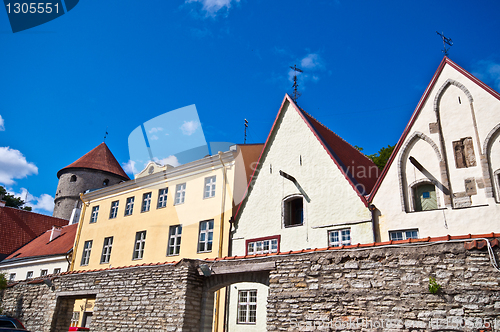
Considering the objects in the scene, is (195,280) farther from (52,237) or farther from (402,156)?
(52,237)

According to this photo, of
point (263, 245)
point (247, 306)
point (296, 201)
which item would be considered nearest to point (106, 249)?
point (247, 306)

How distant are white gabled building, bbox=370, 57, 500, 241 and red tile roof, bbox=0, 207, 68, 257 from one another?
Result: 106 ft

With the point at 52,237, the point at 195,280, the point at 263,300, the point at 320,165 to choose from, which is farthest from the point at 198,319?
the point at 52,237

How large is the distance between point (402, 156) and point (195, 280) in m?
8.74

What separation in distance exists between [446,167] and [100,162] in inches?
1432

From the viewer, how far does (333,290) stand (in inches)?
352

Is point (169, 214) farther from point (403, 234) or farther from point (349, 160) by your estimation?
point (403, 234)

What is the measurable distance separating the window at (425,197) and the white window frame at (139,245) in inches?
569

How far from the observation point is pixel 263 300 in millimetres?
15820

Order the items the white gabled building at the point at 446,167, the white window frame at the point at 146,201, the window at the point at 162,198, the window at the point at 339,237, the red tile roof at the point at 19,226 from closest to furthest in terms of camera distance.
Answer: the white gabled building at the point at 446,167
the window at the point at 339,237
the window at the point at 162,198
the white window frame at the point at 146,201
the red tile roof at the point at 19,226

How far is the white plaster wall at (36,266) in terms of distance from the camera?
2658cm

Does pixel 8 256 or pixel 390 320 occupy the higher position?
pixel 8 256

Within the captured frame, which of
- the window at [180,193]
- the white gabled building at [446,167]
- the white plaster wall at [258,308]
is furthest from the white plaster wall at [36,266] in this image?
the white gabled building at [446,167]

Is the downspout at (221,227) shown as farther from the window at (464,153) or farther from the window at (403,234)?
the window at (464,153)
